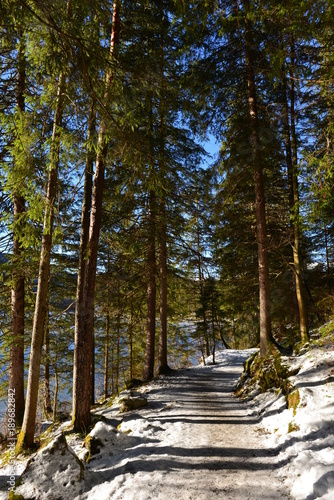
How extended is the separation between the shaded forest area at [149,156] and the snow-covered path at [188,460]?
2.10m

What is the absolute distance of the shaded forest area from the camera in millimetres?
6090

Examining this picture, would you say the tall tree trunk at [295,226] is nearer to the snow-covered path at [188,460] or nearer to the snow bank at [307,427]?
the snow bank at [307,427]

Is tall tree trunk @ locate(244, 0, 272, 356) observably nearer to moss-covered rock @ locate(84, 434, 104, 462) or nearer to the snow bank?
the snow bank

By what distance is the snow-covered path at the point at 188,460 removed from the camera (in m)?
4.18

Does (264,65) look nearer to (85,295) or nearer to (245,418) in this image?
(85,295)

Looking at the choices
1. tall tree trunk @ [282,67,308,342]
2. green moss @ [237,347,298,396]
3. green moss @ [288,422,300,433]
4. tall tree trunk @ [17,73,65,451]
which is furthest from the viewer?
tall tree trunk @ [282,67,308,342]

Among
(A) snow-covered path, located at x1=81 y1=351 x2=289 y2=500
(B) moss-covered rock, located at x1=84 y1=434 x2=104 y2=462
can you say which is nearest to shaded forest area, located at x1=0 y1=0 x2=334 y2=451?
(B) moss-covered rock, located at x1=84 y1=434 x2=104 y2=462

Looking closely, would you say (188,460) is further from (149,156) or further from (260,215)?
(260,215)

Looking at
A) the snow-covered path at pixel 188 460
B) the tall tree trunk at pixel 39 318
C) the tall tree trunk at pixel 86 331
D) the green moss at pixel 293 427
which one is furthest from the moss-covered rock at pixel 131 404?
the green moss at pixel 293 427

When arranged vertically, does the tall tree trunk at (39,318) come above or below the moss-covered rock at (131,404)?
above

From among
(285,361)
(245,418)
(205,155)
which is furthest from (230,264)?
(245,418)

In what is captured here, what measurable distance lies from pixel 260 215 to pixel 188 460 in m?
7.51

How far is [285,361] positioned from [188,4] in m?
10.2

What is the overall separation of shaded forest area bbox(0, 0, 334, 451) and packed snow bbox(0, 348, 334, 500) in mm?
1854
